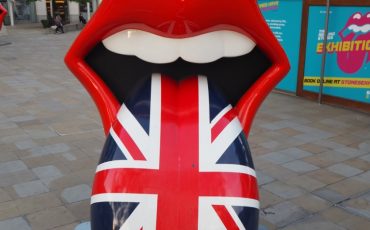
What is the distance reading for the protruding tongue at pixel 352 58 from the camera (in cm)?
706

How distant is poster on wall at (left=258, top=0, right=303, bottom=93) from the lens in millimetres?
8086

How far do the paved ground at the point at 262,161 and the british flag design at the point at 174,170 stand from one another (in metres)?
1.71

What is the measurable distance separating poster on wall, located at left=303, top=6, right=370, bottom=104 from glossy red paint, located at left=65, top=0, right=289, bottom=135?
17.7 ft

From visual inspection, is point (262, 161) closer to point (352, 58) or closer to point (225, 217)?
point (225, 217)

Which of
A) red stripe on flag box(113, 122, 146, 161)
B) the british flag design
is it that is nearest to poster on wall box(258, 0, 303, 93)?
the british flag design

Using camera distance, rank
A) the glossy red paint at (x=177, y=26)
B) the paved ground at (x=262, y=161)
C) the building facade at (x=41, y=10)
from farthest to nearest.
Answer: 1. the building facade at (x=41, y=10)
2. the paved ground at (x=262, y=161)
3. the glossy red paint at (x=177, y=26)

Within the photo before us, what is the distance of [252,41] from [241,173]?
0.66m

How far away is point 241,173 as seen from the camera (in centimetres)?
199

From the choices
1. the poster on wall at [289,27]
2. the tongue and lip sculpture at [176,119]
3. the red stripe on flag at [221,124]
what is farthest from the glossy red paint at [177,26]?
the poster on wall at [289,27]

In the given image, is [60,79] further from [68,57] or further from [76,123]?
[68,57]

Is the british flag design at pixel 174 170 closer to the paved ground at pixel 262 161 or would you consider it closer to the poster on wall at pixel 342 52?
the paved ground at pixel 262 161

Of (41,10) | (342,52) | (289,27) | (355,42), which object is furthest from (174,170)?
(41,10)

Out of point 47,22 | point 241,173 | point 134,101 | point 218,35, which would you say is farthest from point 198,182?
point 47,22

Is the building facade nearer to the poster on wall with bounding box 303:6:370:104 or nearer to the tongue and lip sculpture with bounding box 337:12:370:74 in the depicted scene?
the poster on wall with bounding box 303:6:370:104
